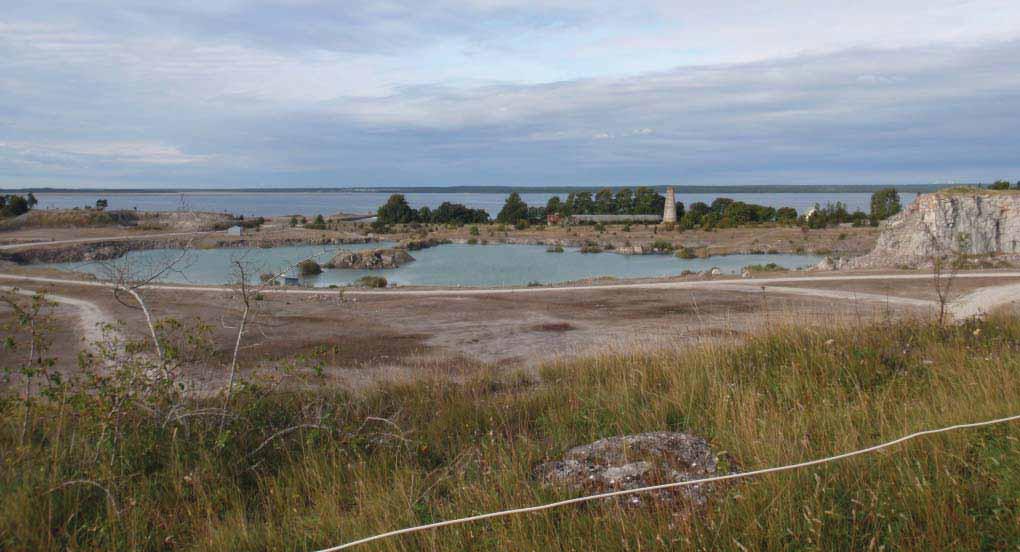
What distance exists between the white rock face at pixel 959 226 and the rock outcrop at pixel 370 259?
3011cm

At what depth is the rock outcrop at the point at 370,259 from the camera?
1891 inches

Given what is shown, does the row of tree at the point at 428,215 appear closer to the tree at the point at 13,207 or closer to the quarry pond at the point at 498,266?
the quarry pond at the point at 498,266

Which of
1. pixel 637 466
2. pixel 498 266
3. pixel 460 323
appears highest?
pixel 637 466

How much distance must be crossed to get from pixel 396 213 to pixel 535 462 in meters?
86.0

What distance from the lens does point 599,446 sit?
5047 millimetres

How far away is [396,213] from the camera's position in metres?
89.1

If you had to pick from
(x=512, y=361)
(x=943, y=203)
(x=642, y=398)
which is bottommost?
(x=512, y=361)

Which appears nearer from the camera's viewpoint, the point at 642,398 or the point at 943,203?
the point at 642,398

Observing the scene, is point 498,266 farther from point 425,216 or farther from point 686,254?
point 425,216

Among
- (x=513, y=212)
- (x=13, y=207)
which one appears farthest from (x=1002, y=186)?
(x=13, y=207)

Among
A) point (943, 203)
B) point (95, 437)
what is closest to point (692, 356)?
point (95, 437)

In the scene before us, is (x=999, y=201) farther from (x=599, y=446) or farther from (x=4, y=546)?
(x=4, y=546)

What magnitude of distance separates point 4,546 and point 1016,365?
27.3 ft

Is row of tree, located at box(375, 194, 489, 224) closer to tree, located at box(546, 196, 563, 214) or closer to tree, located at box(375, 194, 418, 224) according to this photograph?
tree, located at box(375, 194, 418, 224)
